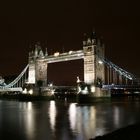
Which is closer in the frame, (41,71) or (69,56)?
(69,56)

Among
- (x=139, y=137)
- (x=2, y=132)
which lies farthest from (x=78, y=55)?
(x=139, y=137)

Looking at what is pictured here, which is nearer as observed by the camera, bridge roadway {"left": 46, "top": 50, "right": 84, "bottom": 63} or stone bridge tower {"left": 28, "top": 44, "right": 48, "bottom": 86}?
bridge roadway {"left": 46, "top": 50, "right": 84, "bottom": 63}

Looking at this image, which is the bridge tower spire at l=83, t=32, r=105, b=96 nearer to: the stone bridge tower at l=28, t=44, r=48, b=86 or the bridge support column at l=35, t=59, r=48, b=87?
the stone bridge tower at l=28, t=44, r=48, b=86

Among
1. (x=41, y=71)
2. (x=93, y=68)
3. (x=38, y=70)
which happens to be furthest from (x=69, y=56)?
(x=38, y=70)

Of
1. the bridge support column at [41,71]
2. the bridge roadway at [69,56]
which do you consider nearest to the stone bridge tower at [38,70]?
the bridge support column at [41,71]

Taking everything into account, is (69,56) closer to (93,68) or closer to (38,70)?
(93,68)

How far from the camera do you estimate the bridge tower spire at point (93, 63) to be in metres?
54.3

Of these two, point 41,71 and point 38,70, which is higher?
point 38,70

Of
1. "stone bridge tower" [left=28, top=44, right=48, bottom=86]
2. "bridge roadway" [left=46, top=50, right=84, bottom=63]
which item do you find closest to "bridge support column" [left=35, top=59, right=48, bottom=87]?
"stone bridge tower" [left=28, top=44, right=48, bottom=86]

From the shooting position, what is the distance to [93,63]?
5519cm

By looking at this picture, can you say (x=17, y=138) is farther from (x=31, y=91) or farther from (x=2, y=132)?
(x=31, y=91)

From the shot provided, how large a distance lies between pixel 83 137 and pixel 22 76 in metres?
69.3

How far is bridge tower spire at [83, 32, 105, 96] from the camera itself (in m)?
54.3

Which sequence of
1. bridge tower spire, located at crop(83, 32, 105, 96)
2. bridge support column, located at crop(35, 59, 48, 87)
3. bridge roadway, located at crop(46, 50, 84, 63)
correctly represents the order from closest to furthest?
bridge tower spire, located at crop(83, 32, 105, 96)
bridge roadway, located at crop(46, 50, 84, 63)
bridge support column, located at crop(35, 59, 48, 87)
